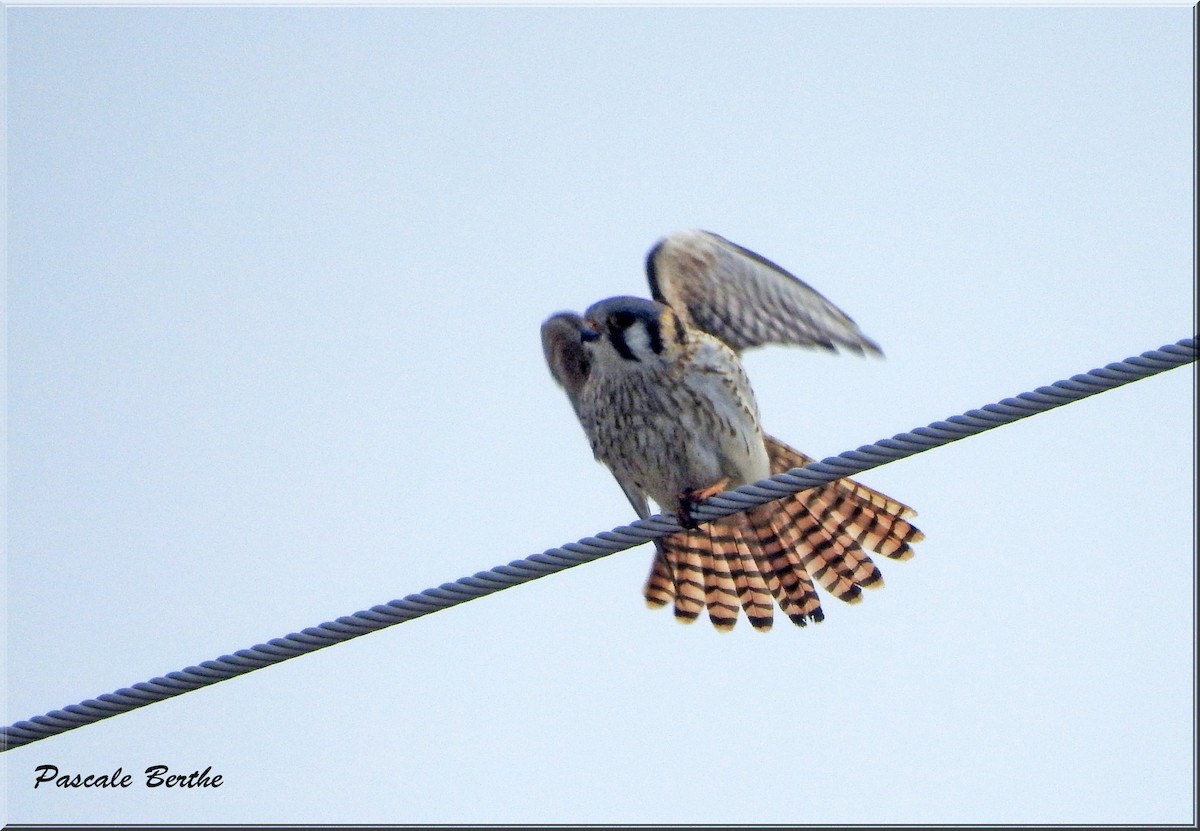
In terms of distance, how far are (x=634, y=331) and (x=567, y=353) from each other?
2.52 ft

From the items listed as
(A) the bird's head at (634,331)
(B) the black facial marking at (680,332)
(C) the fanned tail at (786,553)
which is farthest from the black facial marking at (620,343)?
(C) the fanned tail at (786,553)

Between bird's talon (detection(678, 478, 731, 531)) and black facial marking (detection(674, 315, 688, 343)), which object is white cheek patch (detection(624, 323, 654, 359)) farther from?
bird's talon (detection(678, 478, 731, 531))

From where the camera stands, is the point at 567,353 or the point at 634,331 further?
the point at 567,353

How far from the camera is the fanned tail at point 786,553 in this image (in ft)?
21.1

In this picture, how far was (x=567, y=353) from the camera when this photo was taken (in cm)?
665

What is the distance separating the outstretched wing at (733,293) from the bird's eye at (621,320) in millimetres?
468

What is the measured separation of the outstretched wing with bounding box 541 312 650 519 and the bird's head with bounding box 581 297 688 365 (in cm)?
45

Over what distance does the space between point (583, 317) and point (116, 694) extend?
2982 mm

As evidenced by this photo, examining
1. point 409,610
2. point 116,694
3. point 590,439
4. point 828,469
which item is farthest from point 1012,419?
point 590,439

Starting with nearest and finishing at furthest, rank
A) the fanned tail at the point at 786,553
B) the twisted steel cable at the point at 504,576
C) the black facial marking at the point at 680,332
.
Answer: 1. the twisted steel cable at the point at 504,576
2. the black facial marking at the point at 680,332
3. the fanned tail at the point at 786,553

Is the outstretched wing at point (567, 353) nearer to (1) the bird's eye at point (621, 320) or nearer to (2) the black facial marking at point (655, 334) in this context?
(1) the bird's eye at point (621, 320)

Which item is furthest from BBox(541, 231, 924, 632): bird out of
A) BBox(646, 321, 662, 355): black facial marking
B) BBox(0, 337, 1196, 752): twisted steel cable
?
BBox(0, 337, 1196, 752): twisted steel cable

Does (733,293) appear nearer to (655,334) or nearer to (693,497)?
(655,334)

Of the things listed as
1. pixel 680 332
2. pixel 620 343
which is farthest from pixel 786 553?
pixel 620 343
